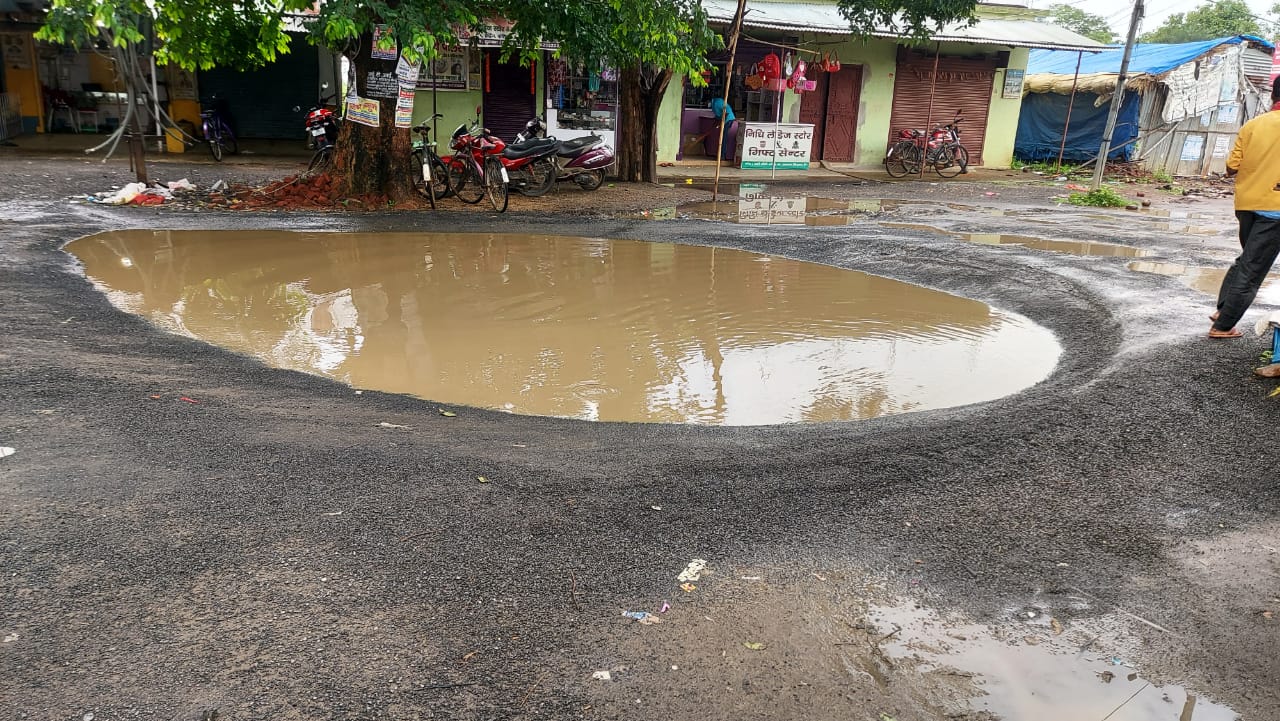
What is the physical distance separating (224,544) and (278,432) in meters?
1.23

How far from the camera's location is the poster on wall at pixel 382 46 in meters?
9.41

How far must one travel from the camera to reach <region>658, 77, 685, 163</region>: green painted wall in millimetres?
19344

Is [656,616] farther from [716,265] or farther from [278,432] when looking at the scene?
[716,265]

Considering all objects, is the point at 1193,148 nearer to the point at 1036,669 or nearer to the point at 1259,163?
the point at 1259,163

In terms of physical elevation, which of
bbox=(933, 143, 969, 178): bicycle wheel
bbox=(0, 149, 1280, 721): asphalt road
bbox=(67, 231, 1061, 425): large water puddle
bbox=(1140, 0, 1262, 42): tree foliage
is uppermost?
bbox=(1140, 0, 1262, 42): tree foliage

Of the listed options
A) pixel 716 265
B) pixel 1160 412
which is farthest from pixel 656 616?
pixel 716 265

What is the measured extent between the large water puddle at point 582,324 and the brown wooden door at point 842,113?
12.7m

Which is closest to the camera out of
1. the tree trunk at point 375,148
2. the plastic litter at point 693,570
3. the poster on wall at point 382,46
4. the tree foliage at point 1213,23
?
the plastic litter at point 693,570

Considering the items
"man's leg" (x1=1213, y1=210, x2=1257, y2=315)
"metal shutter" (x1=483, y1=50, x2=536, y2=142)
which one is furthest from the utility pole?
"metal shutter" (x1=483, y1=50, x2=536, y2=142)

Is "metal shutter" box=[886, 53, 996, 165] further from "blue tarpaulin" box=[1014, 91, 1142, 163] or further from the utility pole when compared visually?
the utility pole

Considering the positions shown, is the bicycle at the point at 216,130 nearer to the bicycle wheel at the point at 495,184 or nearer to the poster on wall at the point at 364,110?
the poster on wall at the point at 364,110

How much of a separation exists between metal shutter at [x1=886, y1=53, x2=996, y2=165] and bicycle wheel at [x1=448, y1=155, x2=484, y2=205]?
12627 millimetres

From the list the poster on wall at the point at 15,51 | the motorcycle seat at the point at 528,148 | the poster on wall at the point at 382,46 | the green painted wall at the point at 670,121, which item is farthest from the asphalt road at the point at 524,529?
the poster on wall at the point at 15,51

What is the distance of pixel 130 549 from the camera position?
3.10 metres
